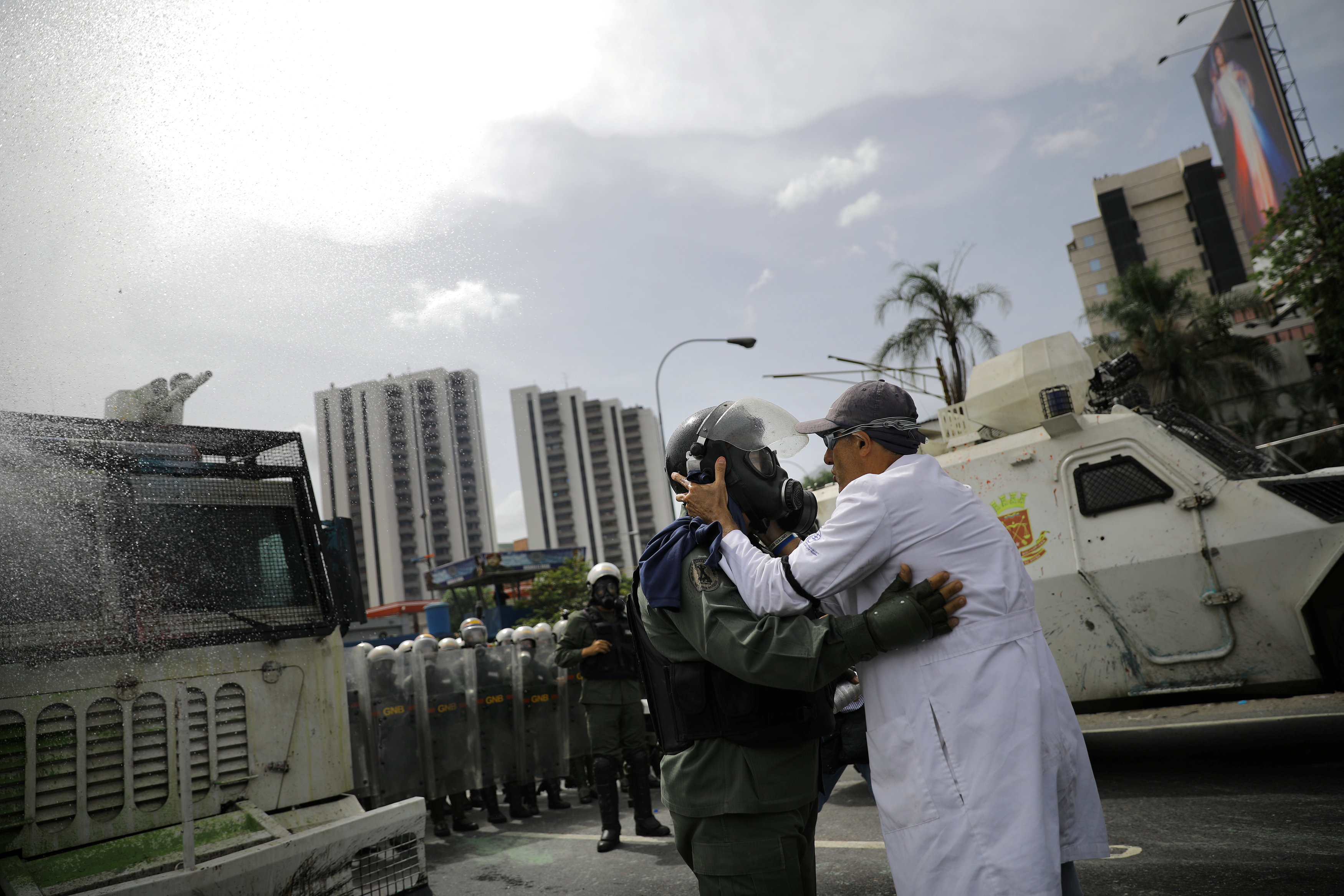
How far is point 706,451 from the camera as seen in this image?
2688mm

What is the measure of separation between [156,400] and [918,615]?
141 inches

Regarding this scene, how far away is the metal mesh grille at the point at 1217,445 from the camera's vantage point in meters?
5.37

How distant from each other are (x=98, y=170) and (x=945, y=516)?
471 centimetres

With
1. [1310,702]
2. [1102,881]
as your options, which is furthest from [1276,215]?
[1102,881]

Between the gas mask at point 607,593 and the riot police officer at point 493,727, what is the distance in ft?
4.52

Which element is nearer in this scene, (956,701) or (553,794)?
(956,701)

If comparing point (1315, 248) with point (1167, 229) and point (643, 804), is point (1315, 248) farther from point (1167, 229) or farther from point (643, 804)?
point (1167, 229)

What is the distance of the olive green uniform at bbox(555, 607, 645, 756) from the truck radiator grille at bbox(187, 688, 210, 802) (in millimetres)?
3229

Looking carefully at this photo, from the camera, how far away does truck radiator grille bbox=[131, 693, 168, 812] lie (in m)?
3.32

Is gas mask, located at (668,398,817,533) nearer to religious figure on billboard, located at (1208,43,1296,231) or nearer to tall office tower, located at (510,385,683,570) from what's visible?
religious figure on billboard, located at (1208,43,1296,231)

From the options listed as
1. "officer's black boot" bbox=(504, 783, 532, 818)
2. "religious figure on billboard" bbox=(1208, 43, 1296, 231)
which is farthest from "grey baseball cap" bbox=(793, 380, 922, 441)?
"religious figure on billboard" bbox=(1208, 43, 1296, 231)

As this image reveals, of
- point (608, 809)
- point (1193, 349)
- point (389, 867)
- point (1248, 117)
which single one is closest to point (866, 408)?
point (389, 867)

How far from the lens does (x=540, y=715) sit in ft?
25.8

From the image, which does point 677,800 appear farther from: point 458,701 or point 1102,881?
point 458,701
